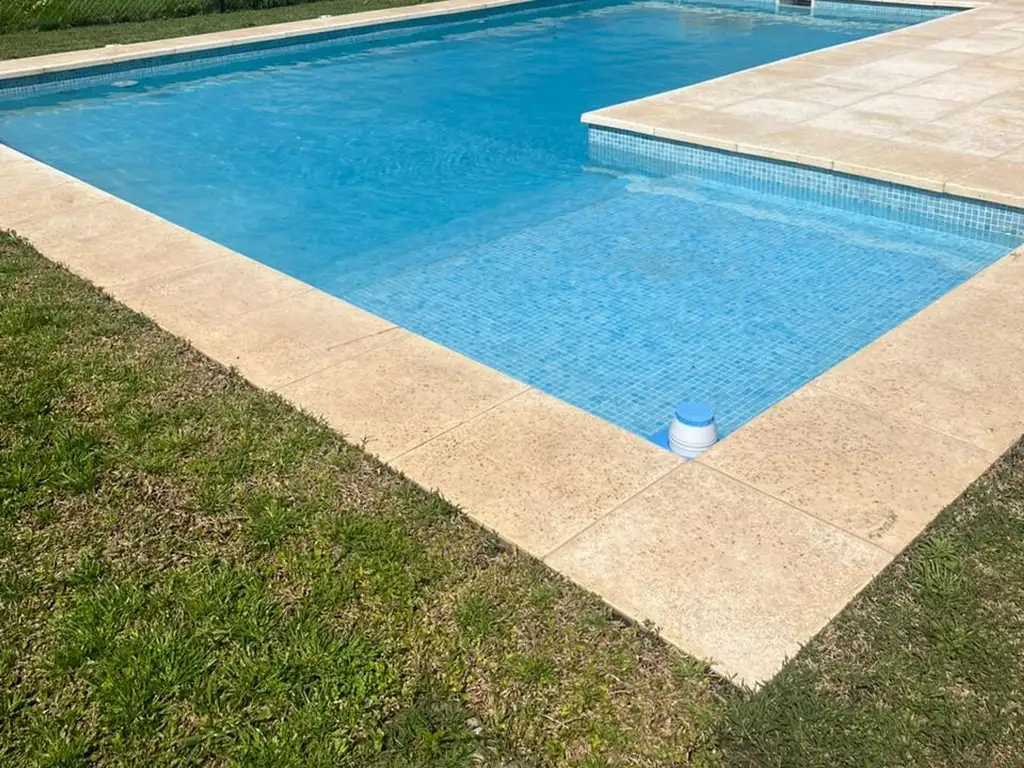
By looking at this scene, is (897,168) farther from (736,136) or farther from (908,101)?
(908,101)

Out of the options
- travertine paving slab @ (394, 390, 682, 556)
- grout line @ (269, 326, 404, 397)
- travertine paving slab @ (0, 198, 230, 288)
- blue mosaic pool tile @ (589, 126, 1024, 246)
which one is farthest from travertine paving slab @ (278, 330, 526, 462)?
blue mosaic pool tile @ (589, 126, 1024, 246)

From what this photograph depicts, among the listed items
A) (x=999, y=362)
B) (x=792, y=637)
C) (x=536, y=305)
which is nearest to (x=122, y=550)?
(x=792, y=637)

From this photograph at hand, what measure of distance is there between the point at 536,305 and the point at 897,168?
119 inches

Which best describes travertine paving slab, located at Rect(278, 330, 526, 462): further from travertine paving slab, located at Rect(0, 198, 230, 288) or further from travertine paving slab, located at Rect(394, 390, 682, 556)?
travertine paving slab, located at Rect(0, 198, 230, 288)

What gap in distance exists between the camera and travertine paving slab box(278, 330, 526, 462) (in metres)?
3.80

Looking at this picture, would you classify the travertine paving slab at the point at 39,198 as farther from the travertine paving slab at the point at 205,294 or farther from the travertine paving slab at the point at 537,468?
the travertine paving slab at the point at 537,468

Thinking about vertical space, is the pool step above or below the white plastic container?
below

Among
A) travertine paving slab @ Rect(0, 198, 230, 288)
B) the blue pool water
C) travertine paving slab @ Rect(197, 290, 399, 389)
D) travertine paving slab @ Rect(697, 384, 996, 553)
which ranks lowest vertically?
the blue pool water

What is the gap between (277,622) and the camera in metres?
2.77

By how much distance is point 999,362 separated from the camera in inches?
162

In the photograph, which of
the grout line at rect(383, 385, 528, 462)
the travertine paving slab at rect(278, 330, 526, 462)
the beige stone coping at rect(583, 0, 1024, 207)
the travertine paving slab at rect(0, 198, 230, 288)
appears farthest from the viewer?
the beige stone coping at rect(583, 0, 1024, 207)

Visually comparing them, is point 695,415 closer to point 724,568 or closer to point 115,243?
point 724,568

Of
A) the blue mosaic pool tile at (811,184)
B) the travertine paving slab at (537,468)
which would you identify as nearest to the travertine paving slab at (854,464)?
the travertine paving slab at (537,468)

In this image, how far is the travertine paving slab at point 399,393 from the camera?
3799mm
